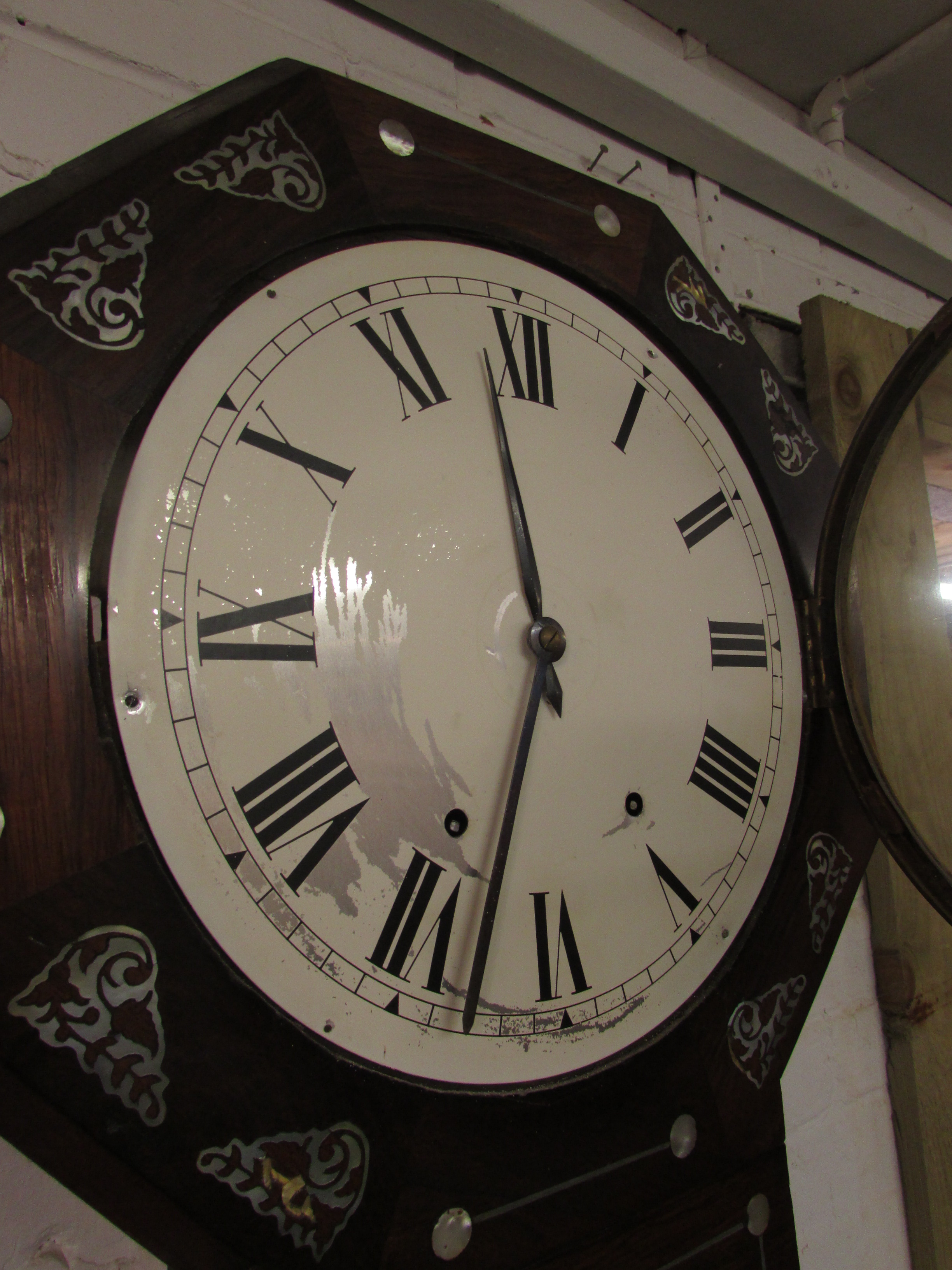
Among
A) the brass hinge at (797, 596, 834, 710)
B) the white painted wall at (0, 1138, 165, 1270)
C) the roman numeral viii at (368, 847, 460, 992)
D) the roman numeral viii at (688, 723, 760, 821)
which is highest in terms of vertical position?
the brass hinge at (797, 596, 834, 710)

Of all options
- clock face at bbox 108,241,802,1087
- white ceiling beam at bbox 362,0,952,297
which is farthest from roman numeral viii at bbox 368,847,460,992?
white ceiling beam at bbox 362,0,952,297

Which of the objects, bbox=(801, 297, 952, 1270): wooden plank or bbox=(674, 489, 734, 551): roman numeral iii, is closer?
bbox=(674, 489, 734, 551): roman numeral iii

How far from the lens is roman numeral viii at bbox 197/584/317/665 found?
0.42m

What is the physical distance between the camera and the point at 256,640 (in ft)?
1.44

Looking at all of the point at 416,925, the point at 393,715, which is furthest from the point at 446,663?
the point at 416,925

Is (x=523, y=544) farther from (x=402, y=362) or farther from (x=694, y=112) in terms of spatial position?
(x=694, y=112)

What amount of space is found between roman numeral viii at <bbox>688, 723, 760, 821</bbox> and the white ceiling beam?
664mm

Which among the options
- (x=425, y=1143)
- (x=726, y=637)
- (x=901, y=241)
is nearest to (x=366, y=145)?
(x=726, y=637)

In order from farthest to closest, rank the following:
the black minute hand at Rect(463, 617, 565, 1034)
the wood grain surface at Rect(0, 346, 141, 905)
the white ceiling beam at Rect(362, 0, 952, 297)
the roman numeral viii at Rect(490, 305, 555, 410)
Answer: the white ceiling beam at Rect(362, 0, 952, 297) < the roman numeral viii at Rect(490, 305, 555, 410) < the black minute hand at Rect(463, 617, 565, 1034) < the wood grain surface at Rect(0, 346, 141, 905)

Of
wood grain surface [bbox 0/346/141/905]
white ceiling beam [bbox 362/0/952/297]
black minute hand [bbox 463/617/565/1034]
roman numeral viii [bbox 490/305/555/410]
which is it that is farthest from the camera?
white ceiling beam [bbox 362/0/952/297]

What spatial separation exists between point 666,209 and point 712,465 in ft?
1.46

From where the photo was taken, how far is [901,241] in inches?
44.5

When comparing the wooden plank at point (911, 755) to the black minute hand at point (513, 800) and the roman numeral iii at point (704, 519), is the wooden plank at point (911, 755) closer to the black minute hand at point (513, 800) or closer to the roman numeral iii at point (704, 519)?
the roman numeral iii at point (704, 519)

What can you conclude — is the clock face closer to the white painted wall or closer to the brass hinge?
the brass hinge
